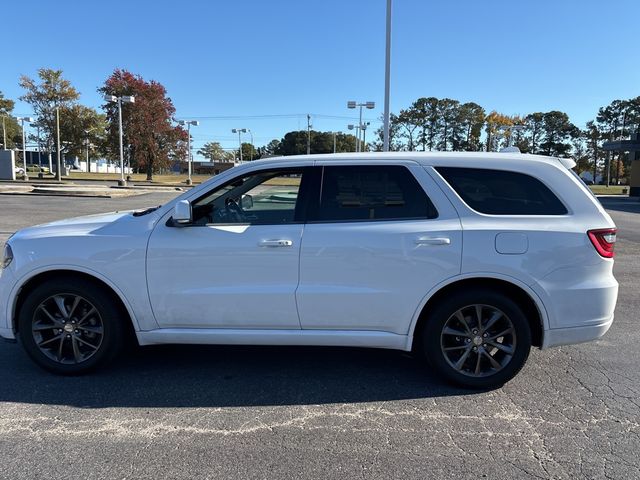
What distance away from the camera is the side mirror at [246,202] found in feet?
13.4

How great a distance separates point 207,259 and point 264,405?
1.15 metres

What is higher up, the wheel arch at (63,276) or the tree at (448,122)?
the tree at (448,122)

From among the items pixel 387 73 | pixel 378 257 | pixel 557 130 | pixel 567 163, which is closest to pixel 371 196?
pixel 378 257

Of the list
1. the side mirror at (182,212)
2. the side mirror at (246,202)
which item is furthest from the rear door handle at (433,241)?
the side mirror at (182,212)

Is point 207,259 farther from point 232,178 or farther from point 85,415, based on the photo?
point 85,415

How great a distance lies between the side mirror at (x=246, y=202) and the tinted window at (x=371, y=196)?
587 mm

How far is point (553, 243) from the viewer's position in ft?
11.9

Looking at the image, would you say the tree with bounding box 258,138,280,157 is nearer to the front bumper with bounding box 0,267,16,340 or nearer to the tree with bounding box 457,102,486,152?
the front bumper with bounding box 0,267,16,340

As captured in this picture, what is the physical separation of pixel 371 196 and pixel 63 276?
8.16 feet

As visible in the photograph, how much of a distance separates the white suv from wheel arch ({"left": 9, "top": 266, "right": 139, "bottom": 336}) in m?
0.01

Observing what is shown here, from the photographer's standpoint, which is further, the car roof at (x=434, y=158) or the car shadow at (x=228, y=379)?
the car roof at (x=434, y=158)

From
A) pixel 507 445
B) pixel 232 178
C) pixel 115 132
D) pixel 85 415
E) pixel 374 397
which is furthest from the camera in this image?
pixel 115 132

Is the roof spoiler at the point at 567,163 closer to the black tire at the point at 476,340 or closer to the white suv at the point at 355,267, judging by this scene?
the white suv at the point at 355,267

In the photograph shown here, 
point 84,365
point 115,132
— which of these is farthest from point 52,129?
point 84,365
